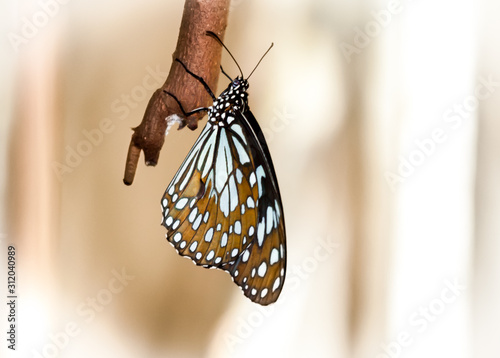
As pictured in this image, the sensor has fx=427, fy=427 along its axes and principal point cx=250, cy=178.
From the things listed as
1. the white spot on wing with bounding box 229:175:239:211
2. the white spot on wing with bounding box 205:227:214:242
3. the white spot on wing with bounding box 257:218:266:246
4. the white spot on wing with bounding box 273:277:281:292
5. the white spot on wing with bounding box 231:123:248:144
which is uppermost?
the white spot on wing with bounding box 231:123:248:144

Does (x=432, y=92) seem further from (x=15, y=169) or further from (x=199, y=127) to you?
(x=15, y=169)

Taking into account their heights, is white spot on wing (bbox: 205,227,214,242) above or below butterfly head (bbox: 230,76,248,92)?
below

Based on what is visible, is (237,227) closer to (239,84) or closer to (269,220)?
(269,220)

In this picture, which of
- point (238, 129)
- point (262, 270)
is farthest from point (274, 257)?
point (238, 129)

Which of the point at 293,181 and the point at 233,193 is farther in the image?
the point at 293,181

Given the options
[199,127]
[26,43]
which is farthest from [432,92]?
[26,43]

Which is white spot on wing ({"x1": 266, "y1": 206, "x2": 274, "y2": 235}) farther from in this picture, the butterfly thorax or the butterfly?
the butterfly thorax

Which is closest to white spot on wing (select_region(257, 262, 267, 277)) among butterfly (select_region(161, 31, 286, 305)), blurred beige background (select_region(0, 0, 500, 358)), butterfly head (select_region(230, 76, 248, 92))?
butterfly (select_region(161, 31, 286, 305))
